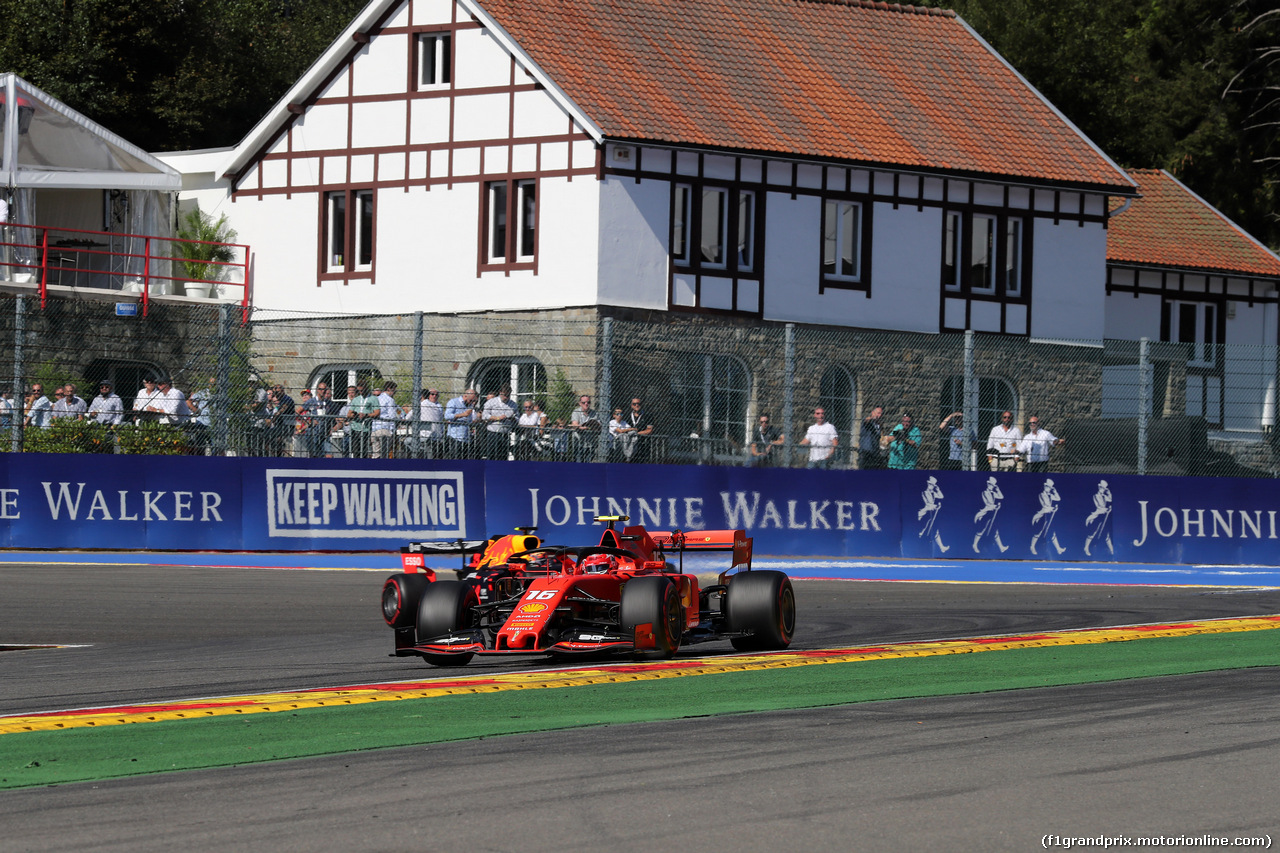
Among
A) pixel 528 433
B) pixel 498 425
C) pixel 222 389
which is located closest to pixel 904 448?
pixel 528 433

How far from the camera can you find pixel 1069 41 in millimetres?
58344

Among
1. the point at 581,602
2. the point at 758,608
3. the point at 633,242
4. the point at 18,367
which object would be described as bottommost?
the point at 758,608

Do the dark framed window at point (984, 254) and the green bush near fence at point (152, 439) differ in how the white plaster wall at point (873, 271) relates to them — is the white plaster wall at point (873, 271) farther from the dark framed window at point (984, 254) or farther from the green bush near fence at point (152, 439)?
the green bush near fence at point (152, 439)

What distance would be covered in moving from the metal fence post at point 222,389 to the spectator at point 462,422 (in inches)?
103

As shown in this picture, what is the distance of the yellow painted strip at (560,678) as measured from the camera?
347 inches

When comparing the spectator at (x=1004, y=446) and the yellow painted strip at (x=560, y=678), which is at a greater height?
the spectator at (x=1004, y=446)

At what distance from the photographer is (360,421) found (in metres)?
21.1

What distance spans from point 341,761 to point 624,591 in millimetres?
3761

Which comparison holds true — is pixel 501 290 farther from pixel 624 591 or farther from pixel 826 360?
pixel 624 591

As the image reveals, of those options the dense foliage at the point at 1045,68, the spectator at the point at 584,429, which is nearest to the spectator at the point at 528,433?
the spectator at the point at 584,429

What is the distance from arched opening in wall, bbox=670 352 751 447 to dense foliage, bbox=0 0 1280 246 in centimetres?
A: 2615

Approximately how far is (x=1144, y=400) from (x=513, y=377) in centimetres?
820

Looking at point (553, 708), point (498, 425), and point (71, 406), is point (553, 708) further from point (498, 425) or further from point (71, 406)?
point (71, 406)

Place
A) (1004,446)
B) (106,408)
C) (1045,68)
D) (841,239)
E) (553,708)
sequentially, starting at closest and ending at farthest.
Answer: (553,708)
(106,408)
(1004,446)
(841,239)
(1045,68)
